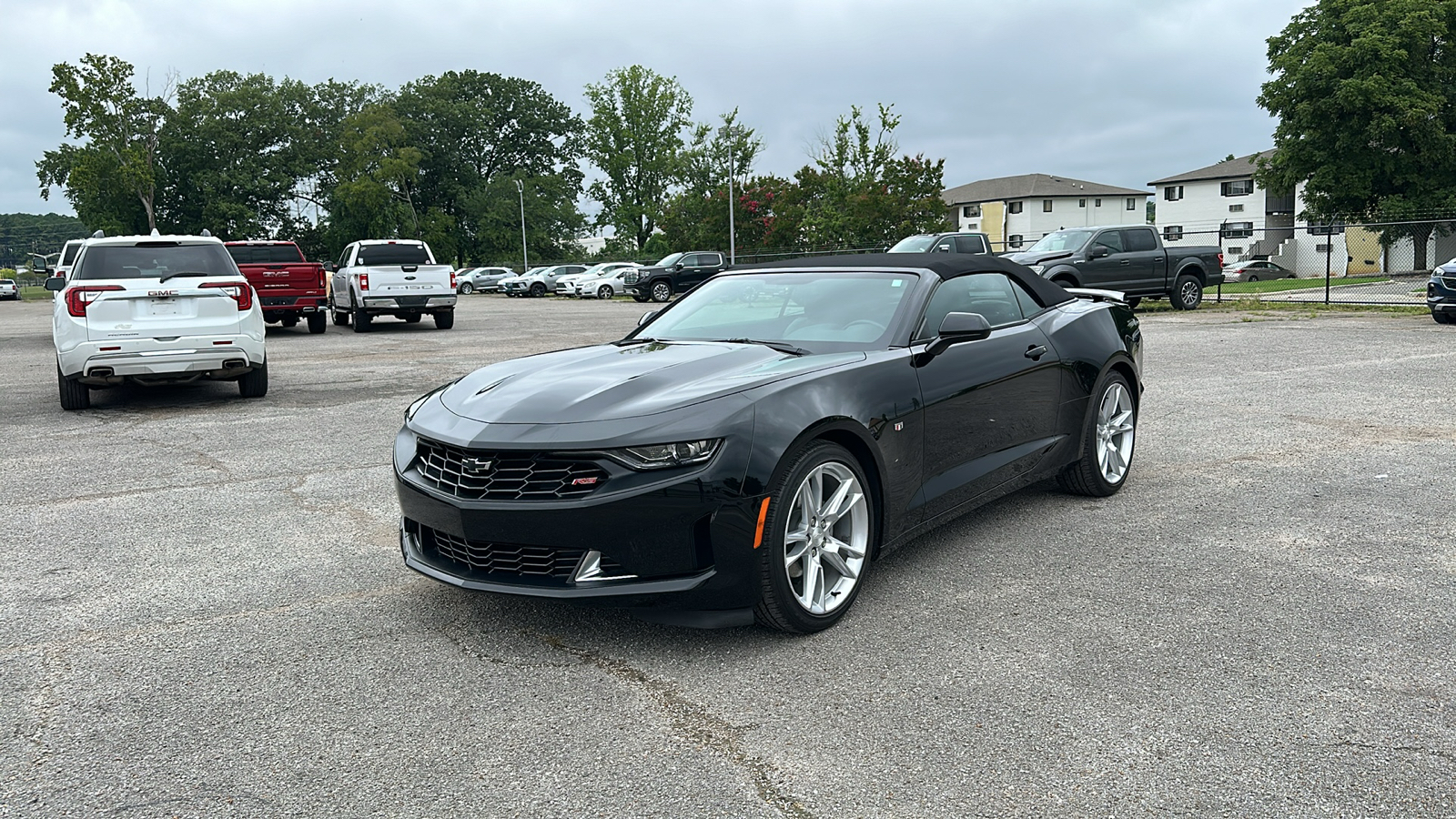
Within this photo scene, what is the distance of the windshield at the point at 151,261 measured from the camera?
33.6ft

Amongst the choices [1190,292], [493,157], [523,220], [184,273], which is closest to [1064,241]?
[1190,292]

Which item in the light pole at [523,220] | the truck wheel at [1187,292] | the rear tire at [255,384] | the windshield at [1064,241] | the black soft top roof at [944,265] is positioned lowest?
the rear tire at [255,384]

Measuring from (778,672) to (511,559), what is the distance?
988 mm

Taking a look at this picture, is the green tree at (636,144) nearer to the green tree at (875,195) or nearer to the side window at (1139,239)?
the green tree at (875,195)

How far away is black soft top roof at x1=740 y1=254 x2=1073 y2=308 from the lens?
5.24 meters

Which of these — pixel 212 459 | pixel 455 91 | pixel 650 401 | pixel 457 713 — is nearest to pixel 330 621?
pixel 457 713

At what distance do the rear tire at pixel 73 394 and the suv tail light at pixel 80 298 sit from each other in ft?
2.35

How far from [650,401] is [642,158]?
77.7 metres

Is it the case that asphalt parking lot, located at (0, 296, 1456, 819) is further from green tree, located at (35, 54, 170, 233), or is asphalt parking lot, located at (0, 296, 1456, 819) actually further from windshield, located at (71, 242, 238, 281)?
green tree, located at (35, 54, 170, 233)

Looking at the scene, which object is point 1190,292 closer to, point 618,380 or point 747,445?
point 618,380

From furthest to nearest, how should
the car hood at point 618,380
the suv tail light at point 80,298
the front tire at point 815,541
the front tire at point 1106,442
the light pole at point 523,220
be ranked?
the light pole at point 523,220 < the suv tail light at point 80,298 < the front tire at point 1106,442 < the car hood at point 618,380 < the front tire at point 815,541

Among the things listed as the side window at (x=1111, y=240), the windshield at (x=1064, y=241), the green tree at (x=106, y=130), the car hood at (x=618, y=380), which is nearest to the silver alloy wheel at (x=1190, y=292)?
the side window at (x=1111, y=240)

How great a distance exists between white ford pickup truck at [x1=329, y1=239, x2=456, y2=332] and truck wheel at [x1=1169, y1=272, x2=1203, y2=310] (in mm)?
14960

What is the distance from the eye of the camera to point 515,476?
12.1 feet
